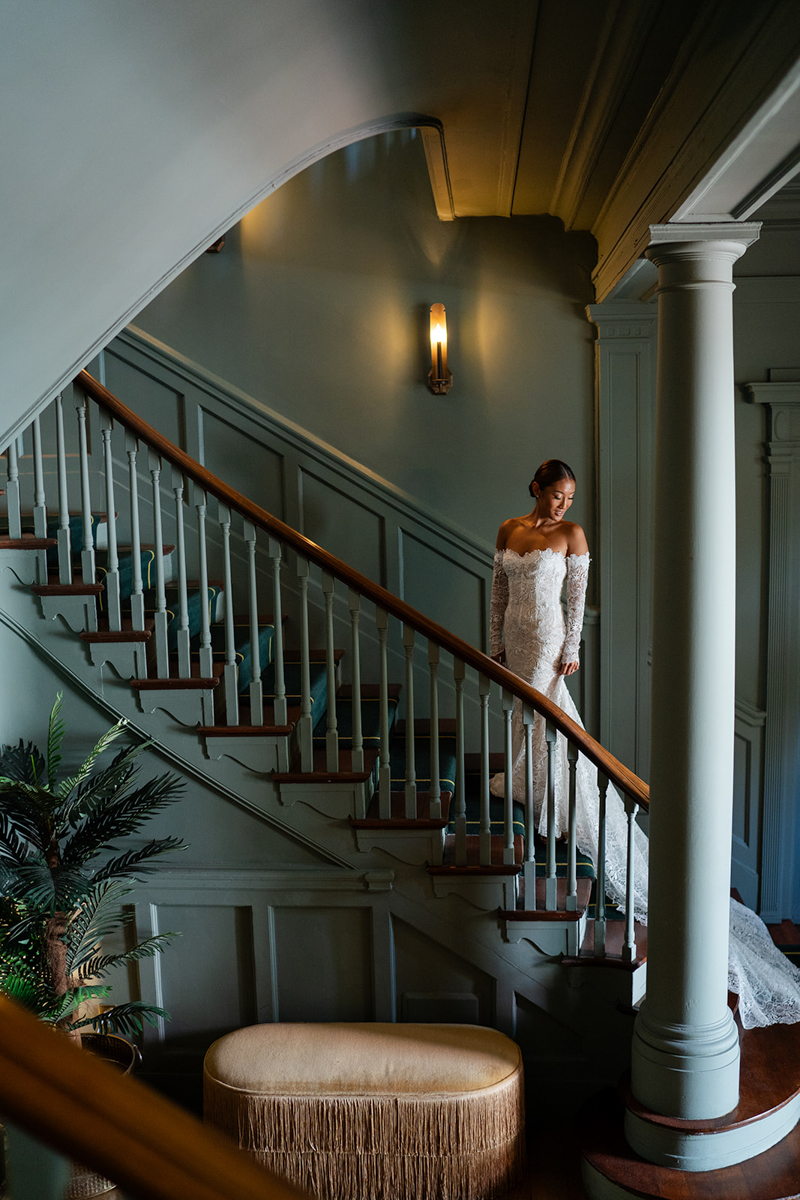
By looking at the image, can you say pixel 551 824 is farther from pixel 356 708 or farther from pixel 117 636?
pixel 117 636

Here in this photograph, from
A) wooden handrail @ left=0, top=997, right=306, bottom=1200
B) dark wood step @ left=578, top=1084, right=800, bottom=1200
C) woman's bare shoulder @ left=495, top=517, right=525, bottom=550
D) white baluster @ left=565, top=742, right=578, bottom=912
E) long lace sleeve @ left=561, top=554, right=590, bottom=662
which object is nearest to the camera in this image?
wooden handrail @ left=0, top=997, right=306, bottom=1200

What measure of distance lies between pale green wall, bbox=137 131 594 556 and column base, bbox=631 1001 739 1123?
2555 millimetres

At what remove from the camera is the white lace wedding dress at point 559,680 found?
11.2ft

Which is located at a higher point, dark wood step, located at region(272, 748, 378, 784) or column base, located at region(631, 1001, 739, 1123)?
dark wood step, located at region(272, 748, 378, 784)

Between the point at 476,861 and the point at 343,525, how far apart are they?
2.01 m

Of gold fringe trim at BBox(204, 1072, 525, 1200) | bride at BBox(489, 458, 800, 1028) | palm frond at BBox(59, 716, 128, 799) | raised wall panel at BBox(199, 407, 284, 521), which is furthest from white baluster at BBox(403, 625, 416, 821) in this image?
raised wall panel at BBox(199, 407, 284, 521)

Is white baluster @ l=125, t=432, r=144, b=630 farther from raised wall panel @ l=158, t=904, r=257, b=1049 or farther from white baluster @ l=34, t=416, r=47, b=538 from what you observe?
raised wall panel @ l=158, t=904, r=257, b=1049

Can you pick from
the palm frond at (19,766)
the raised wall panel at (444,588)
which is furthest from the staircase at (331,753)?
the raised wall panel at (444,588)

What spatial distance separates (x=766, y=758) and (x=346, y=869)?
8.35 ft

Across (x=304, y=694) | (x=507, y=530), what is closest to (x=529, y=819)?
(x=304, y=694)

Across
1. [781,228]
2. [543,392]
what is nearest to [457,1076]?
[543,392]

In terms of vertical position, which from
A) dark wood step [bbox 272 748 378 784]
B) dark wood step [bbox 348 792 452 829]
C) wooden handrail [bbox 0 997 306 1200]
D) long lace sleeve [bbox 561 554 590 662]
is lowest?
dark wood step [bbox 348 792 452 829]

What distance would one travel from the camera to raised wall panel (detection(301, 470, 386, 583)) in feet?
15.0

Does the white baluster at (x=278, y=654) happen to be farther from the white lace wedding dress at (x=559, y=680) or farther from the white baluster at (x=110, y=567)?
the white lace wedding dress at (x=559, y=680)
